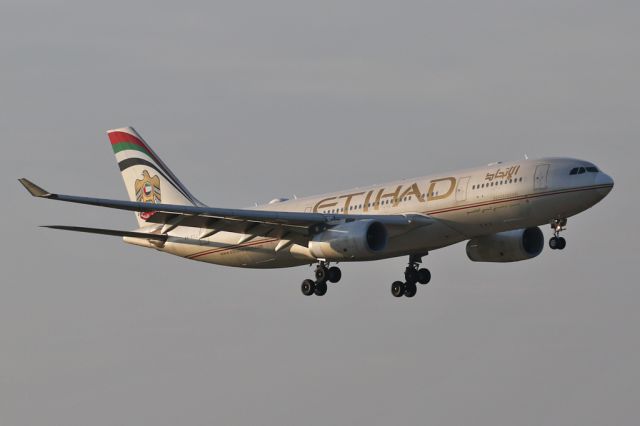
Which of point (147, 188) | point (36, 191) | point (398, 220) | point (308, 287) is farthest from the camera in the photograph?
point (147, 188)

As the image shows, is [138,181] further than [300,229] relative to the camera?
Yes

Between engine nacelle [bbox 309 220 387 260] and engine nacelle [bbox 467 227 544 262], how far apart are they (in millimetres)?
7127

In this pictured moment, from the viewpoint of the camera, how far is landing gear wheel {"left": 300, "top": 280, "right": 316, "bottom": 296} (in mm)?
71812

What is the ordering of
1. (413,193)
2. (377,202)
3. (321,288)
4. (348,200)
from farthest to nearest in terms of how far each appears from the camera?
(348,200) → (321,288) → (377,202) → (413,193)

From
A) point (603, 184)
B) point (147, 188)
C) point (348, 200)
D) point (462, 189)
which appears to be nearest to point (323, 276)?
point (348, 200)

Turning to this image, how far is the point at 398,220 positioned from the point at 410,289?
8.03 metres

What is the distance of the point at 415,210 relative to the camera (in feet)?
224

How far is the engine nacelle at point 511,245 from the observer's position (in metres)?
72.8

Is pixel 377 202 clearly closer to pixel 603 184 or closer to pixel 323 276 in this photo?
pixel 323 276

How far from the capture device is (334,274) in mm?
70812

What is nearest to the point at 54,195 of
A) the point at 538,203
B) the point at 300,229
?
the point at 300,229

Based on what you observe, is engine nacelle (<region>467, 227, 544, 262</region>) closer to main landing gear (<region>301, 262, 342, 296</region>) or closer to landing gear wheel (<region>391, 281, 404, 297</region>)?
landing gear wheel (<region>391, 281, 404, 297</region>)

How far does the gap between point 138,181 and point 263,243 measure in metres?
12.5

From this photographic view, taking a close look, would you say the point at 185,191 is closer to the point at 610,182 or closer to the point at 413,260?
the point at 413,260
